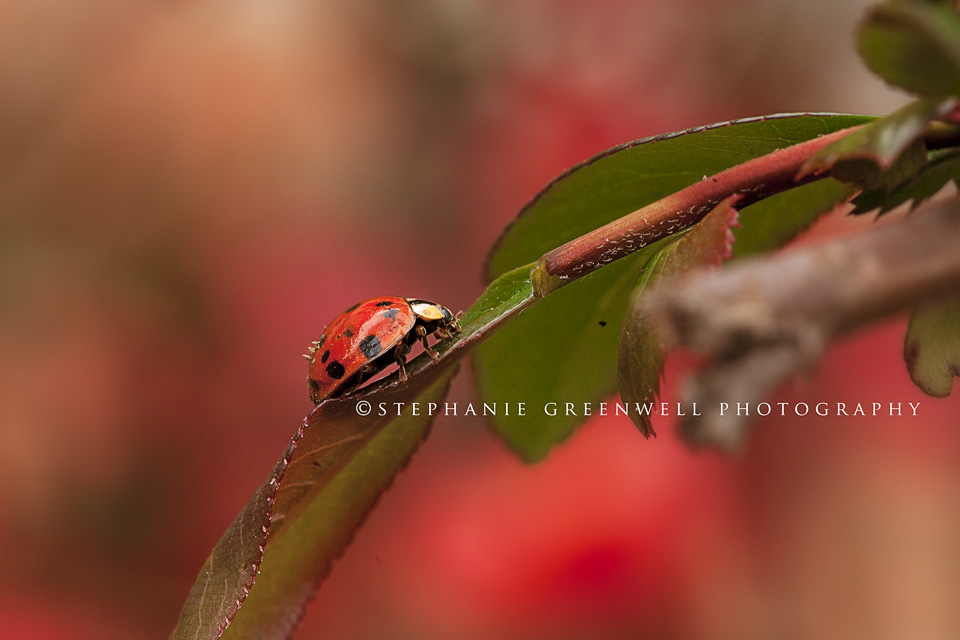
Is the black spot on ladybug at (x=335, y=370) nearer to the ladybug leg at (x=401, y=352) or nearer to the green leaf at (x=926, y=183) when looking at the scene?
the ladybug leg at (x=401, y=352)

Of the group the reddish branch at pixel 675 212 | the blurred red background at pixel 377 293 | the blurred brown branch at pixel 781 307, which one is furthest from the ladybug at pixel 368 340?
the blurred red background at pixel 377 293

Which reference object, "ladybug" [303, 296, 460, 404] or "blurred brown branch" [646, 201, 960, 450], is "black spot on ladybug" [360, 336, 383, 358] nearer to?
"ladybug" [303, 296, 460, 404]

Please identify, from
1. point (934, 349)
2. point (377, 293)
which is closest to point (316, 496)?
point (934, 349)

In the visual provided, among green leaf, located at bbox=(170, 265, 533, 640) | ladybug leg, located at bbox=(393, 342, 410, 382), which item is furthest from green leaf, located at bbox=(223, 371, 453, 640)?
ladybug leg, located at bbox=(393, 342, 410, 382)

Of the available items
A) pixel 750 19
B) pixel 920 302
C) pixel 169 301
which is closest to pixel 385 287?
pixel 169 301

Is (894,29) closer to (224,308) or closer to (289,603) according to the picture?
(289,603)

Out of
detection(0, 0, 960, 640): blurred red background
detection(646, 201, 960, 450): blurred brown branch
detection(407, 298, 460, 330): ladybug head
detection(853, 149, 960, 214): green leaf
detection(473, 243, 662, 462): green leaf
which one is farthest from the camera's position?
detection(0, 0, 960, 640): blurred red background

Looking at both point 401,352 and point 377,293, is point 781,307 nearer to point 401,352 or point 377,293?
point 401,352
